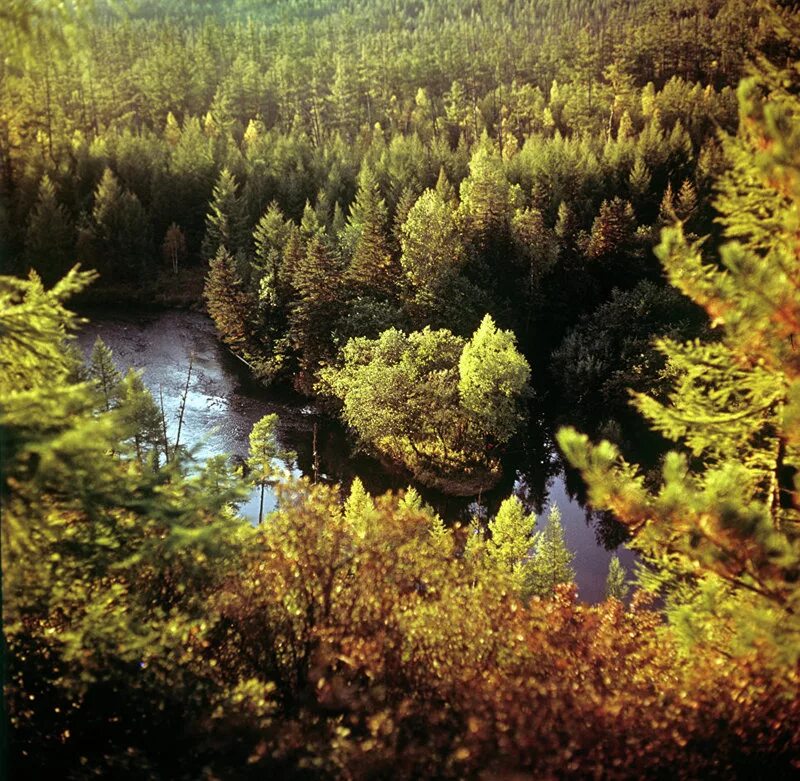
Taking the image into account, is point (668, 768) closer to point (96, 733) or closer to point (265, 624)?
point (265, 624)

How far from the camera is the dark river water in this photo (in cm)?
3506

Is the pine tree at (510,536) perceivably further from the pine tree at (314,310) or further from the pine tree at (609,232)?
the pine tree at (609,232)

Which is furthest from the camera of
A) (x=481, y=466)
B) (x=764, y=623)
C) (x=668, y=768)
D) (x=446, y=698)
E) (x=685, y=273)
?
(x=481, y=466)

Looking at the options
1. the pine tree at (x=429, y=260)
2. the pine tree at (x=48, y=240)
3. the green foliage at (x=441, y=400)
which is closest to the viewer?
the green foliage at (x=441, y=400)

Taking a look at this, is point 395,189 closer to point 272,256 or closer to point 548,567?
point 272,256

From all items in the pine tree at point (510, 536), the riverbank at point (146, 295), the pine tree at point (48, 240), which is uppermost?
the pine tree at point (510, 536)

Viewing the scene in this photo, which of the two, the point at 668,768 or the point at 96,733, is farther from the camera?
the point at 96,733

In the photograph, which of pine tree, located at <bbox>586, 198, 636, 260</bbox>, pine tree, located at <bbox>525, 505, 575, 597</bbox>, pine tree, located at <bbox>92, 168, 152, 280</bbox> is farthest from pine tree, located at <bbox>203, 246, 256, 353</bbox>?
pine tree, located at <bbox>525, 505, 575, 597</bbox>

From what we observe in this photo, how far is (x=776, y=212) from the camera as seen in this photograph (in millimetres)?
8336

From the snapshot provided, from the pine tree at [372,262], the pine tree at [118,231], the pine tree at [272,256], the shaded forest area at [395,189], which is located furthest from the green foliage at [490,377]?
the pine tree at [118,231]

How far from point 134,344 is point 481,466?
31.5 meters

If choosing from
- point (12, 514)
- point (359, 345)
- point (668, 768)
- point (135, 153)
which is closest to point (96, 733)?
point (12, 514)

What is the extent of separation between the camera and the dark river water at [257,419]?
3506 centimetres

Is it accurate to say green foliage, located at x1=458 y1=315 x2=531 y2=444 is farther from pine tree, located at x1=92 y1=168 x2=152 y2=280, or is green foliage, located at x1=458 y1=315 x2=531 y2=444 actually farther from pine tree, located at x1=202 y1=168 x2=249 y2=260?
pine tree, located at x1=92 y1=168 x2=152 y2=280
